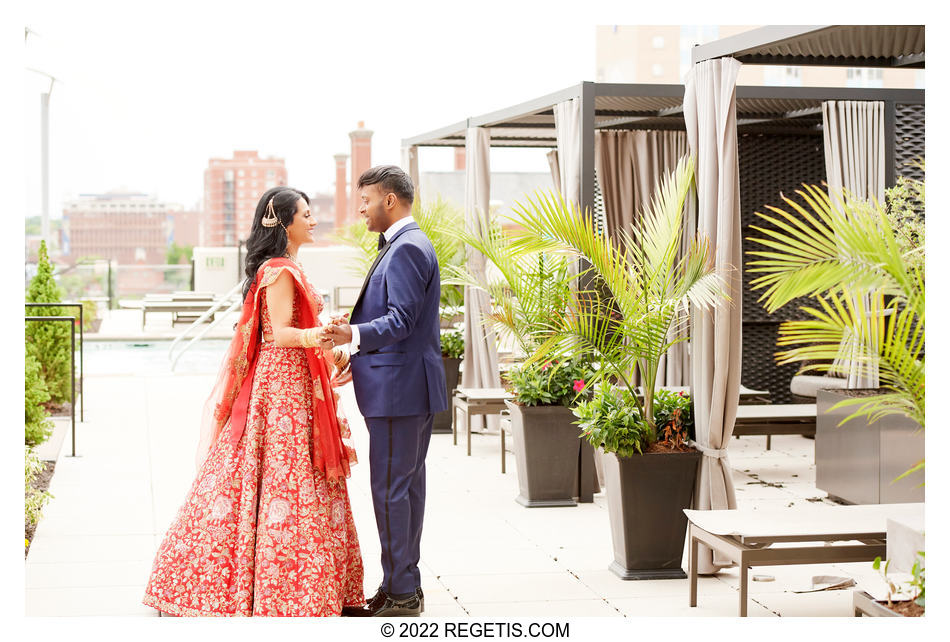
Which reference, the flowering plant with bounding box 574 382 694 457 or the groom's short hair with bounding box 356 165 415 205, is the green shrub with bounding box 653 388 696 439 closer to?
the flowering plant with bounding box 574 382 694 457

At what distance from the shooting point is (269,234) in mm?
3779

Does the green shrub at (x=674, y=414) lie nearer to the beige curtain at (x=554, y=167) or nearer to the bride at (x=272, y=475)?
the bride at (x=272, y=475)

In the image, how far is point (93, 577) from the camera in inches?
173

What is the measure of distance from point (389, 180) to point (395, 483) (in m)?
1.04

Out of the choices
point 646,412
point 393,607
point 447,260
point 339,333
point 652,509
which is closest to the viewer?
point 339,333

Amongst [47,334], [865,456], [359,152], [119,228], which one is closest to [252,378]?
[865,456]

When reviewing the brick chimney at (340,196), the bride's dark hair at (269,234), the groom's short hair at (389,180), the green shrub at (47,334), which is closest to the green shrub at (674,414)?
the groom's short hair at (389,180)

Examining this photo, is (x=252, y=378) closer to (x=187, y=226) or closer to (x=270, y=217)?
(x=270, y=217)

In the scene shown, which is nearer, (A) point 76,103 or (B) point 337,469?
(B) point 337,469

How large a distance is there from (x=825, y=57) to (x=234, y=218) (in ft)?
210

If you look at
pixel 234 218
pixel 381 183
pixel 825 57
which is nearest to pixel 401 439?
pixel 381 183

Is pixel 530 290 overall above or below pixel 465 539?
above

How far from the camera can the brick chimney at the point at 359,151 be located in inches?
1318

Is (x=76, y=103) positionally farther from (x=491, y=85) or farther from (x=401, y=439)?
(x=401, y=439)
